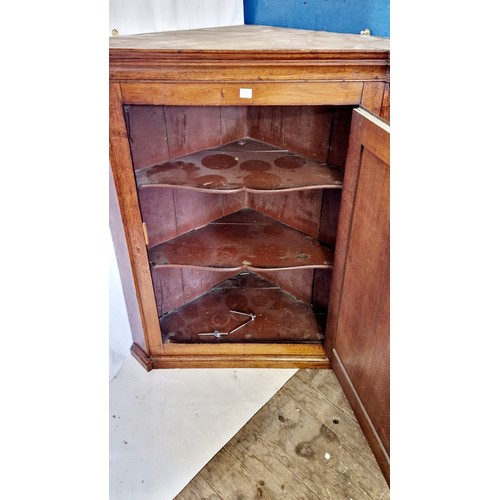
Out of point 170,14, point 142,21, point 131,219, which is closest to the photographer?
point 131,219

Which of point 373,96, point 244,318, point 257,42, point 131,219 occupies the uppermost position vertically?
point 257,42

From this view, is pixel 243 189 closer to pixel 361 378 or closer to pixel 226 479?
pixel 361 378

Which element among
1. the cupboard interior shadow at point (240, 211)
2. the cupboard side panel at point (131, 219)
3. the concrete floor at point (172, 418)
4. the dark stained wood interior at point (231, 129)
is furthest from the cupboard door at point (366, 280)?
the cupboard side panel at point (131, 219)

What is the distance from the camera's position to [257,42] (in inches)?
49.7

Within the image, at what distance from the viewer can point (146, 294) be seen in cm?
159

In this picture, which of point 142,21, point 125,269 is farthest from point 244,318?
point 142,21

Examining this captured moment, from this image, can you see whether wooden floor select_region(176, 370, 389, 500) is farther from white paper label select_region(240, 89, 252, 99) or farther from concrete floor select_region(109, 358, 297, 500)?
white paper label select_region(240, 89, 252, 99)

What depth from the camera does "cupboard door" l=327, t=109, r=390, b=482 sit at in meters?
1.10

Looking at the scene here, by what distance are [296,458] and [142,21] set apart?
1.75m

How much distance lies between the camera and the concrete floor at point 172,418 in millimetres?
1391

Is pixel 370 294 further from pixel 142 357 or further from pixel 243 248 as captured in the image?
pixel 142 357

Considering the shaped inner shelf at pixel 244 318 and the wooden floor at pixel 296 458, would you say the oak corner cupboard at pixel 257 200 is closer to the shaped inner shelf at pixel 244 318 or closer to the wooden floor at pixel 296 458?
the shaped inner shelf at pixel 244 318

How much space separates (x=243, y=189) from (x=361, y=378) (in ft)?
2.59
